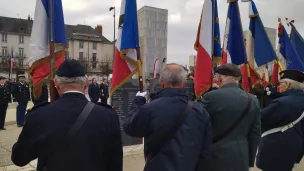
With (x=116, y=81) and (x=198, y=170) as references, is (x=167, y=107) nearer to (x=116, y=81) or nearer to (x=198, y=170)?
(x=198, y=170)

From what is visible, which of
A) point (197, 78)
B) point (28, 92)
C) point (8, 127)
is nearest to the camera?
point (197, 78)

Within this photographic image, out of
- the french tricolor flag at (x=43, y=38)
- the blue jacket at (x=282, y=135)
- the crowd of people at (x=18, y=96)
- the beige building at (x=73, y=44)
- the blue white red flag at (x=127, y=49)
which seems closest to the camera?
the blue jacket at (x=282, y=135)

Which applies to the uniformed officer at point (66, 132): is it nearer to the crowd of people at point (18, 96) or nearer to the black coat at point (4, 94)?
the crowd of people at point (18, 96)

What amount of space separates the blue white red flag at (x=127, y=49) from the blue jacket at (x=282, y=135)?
2.23 metres

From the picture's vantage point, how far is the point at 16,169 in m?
5.41

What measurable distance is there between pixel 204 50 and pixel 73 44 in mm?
64345

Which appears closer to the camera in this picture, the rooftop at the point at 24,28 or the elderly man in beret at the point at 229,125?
the elderly man in beret at the point at 229,125

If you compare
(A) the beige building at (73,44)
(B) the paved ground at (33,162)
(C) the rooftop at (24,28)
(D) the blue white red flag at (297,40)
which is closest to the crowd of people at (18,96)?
(B) the paved ground at (33,162)

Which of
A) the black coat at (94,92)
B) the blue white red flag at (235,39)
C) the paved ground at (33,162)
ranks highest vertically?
the blue white red flag at (235,39)

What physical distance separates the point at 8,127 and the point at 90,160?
9742mm

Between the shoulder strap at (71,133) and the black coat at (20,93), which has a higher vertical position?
the shoulder strap at (71,133)

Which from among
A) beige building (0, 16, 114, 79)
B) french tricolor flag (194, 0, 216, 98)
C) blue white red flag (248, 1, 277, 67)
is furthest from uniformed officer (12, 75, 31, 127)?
beige building (0, 16, 114, 79)

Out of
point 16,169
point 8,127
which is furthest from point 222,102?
point 8,127

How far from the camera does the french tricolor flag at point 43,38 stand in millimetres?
4594
